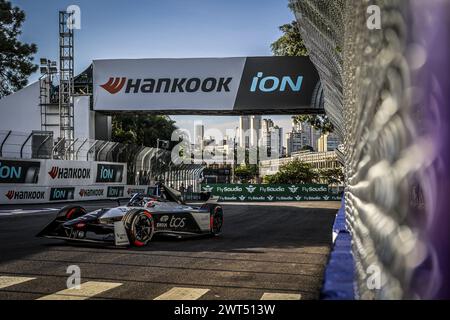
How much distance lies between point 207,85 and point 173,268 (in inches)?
874

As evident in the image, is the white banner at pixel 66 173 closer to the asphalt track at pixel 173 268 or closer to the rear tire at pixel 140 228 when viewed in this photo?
the asphalt track at pixel 173 268

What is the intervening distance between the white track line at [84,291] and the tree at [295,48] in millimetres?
27786

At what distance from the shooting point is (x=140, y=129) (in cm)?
6681

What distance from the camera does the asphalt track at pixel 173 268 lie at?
5.44 m

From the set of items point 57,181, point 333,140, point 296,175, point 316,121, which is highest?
point 333,140

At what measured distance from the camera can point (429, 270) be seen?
0.81 meters

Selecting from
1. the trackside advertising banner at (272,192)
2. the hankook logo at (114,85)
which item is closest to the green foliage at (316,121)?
the trackside advertising banner at (272,192)

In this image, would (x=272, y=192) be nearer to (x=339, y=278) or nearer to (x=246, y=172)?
(x=339, y=278)

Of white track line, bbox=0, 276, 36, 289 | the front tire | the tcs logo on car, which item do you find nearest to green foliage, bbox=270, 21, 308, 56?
the front tire

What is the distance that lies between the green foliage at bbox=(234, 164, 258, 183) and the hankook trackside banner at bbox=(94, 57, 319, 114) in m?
94.4

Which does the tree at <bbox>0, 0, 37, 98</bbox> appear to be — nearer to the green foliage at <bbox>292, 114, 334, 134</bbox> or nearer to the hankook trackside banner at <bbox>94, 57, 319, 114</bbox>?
the hankook trackside banner at <bbox>94, 57, 319, 114</bbox>

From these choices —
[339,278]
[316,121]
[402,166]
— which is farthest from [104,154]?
[402,166]

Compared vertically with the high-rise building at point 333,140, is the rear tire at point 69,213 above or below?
below

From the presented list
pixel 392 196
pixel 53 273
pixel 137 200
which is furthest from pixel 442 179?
pixel 137 200
